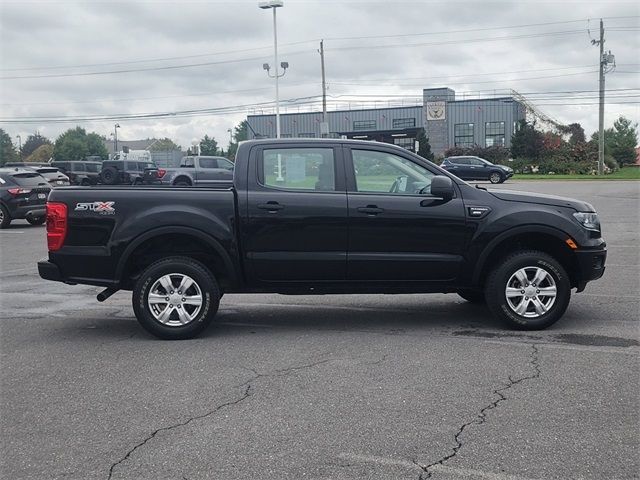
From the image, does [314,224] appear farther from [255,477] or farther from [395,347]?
[255,477]

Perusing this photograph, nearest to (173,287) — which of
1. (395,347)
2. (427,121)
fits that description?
(395,347)

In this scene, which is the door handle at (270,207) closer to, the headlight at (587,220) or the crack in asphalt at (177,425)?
the crack in asphalt at (177,425)

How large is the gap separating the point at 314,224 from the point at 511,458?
10.6 feet

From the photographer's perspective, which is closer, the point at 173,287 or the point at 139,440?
the point at 139,440

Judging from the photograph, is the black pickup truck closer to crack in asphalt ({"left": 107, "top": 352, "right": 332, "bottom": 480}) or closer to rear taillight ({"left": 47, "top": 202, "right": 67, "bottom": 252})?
rear taillight ({"left": 47, "top": 202, "right": 67, "bottom": 252})

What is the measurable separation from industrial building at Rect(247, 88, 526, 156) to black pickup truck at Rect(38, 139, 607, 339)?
5859 cm

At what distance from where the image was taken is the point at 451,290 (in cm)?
684

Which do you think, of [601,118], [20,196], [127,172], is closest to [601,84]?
[601,118]

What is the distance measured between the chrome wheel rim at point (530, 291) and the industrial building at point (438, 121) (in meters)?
58.8

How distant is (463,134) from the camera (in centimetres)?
6938

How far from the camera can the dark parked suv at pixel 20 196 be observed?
19031 millimetres

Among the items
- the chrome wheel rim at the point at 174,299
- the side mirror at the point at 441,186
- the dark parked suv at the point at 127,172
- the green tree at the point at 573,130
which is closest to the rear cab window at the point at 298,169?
the side mirror at the point at 441,186

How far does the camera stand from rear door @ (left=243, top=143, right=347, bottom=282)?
6469mm

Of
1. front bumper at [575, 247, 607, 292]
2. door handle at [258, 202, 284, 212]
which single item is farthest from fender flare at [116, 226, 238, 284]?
front bumper at [575, 247, 607, 292]
